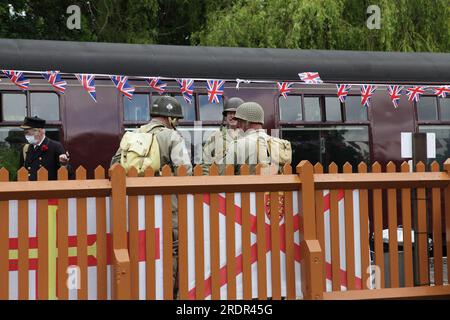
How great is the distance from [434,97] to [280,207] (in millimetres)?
6924

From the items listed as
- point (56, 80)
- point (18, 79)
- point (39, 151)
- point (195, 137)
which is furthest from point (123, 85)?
point (39, 151)

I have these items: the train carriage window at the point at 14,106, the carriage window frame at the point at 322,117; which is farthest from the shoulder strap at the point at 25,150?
the carriage window frame at the point at 322,117

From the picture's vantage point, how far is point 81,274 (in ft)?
14.5

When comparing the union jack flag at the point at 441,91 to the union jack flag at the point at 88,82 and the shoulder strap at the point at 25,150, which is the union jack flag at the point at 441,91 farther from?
the shoulder strap at the point at 25,150

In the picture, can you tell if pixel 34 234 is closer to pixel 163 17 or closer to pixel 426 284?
pixel 426 284

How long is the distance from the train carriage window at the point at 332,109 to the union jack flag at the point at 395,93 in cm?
88

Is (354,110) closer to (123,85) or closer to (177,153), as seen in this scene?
(123,85)

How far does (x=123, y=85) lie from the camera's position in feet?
30.3

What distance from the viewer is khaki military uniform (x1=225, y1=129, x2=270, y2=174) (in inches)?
227

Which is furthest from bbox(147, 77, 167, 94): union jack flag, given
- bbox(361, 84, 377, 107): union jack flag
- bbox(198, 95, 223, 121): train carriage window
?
bbox(361, 84, 377, 107): union jack flag

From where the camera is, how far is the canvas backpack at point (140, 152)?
5555 millimetres

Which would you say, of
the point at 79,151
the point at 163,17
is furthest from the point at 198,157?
the point at 163,17

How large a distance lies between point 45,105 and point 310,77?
3.75m

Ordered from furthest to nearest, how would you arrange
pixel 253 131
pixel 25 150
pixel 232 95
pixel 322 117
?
pixel 322 117 → pixel 232 95 → pixel 25 150 → pixel 253 131
